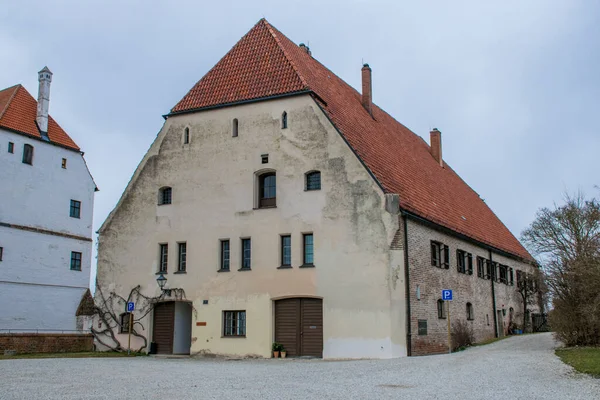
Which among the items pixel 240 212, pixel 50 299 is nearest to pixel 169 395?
pixel 240 212

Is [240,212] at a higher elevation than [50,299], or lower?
higher

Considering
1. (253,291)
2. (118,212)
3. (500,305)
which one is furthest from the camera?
(500,305)

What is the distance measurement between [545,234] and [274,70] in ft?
45.4

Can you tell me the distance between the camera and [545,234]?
94.6 ft

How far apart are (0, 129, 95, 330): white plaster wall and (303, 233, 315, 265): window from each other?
21.9 metres

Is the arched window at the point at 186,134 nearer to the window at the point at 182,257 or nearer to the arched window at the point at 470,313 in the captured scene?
the window at the point at 182,257

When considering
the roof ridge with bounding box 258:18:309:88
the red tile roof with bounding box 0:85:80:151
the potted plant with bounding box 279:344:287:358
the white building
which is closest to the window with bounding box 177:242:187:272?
the potted plant with bounding box 279:344:287:358

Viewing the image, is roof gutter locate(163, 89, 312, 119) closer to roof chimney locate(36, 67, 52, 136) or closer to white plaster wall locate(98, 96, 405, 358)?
white plaster wall locate(98, 96, 405, 358)

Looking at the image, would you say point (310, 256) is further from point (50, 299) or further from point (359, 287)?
point (50, 299)

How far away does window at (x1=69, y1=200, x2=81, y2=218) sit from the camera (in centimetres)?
4469

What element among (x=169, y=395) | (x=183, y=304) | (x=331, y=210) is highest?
(x=331, y=210)

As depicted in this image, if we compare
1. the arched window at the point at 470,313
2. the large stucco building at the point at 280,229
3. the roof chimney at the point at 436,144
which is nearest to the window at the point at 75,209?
the large stucco building at the point at 280,229

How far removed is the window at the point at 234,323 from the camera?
26578 millimetres

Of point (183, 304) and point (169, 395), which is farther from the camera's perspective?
point (183, 304)
